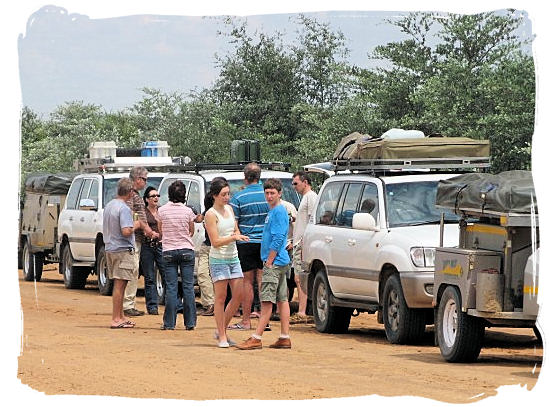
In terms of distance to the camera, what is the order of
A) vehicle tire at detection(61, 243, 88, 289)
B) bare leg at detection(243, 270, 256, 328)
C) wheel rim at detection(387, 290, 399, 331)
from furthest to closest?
vehicle tire at detection(61, 243, 88, 289)
bare leg at detection(243, 270, 256, 328)
wheel rim at detection(387, 290, 399, 331)

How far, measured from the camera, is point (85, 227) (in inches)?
938

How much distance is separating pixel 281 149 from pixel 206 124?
305 cm

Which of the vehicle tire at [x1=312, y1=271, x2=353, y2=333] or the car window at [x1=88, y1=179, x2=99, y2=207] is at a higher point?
the car window at [x1=88, y1=179, x2=99, y2=207]

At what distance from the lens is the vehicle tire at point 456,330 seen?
39.5 ft

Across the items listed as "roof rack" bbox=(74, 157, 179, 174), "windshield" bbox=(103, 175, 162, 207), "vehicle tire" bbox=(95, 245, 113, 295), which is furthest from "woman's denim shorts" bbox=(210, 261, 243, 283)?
"roof rack" bbox=(74, 157, 179, 174)

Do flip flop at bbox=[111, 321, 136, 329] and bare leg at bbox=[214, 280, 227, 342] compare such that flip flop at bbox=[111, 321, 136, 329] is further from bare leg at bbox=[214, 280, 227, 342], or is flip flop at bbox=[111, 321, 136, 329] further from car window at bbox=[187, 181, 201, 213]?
car window at bbox=[187, 181, 201, 213]

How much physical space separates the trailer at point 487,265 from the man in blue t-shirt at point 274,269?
1744mm

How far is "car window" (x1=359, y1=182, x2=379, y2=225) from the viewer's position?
1512cm

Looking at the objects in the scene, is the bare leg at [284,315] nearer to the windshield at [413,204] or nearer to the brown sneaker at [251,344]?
the brown sneaker at [251,344]

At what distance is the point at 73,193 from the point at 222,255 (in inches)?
452

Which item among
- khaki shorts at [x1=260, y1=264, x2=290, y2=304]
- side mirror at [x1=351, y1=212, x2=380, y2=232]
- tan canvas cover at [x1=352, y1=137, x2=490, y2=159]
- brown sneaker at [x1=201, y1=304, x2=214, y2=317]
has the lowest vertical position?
brown sneaker at [x1=201, y1=304, x2=214, y2=317]

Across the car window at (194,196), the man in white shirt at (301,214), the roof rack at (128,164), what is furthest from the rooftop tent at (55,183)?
→ the man in white shirt at (301,214)

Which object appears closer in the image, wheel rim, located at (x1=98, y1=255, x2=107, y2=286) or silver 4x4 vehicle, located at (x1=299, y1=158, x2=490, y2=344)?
silver 4x4 vehicle, located at (x1=299, y1=158, x2=490, y2=344)

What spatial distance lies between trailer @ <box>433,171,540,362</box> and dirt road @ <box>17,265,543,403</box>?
0.36 meters
